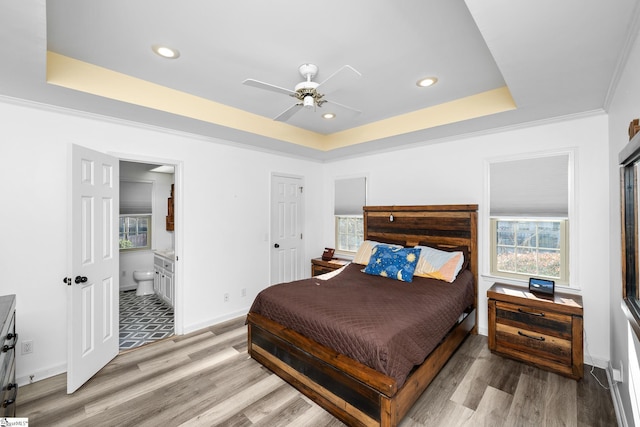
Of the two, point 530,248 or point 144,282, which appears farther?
point 144,282

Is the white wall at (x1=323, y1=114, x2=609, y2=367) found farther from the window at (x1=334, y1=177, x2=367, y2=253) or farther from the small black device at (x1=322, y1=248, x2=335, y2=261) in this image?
the small black device at (x1=322, y1=248, x2=335, y2=261)

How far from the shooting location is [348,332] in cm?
199

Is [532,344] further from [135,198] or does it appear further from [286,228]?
[135,198]

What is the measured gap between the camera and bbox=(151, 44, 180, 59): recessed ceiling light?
6.71 ft

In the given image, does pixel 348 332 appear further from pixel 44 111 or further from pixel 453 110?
pixel 44 111

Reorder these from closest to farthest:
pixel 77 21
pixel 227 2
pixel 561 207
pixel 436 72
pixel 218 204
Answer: pixel 227 2 < pixel 77 21 < pixel 436 72 < pixel 561 207 < pixel 218 204

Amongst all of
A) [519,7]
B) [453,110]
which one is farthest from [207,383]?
[453,110]

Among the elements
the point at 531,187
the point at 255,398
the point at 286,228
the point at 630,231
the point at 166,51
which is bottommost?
the point at 255,398

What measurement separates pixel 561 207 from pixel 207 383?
380cm

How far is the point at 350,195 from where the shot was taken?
4.77 m

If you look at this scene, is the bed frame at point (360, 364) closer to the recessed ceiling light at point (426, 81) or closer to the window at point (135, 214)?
the recessed ceiling light at point (426, 81)

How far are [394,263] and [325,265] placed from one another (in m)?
1.49

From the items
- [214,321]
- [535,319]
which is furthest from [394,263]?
[214,321]

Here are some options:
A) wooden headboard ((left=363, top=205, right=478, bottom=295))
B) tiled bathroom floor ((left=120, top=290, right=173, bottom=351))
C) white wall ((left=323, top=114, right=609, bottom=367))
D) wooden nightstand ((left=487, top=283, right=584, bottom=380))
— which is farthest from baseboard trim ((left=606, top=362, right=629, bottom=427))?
tiled bathroom floor ((left=120, top=290, right=173, bottom=351))
